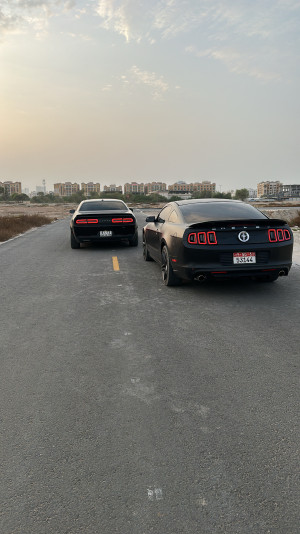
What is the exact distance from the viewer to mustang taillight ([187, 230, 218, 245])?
243 inches

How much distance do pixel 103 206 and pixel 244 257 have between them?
24.1ft

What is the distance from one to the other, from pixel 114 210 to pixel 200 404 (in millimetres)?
9629

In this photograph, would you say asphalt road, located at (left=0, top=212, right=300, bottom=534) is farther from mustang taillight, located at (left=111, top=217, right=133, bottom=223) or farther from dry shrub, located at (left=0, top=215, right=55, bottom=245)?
dry shrub, located at (left=0, top=215, right=55, bottom=245)

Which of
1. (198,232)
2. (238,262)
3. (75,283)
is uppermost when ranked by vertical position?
(198,232)

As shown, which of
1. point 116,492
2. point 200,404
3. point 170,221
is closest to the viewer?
point 116,492

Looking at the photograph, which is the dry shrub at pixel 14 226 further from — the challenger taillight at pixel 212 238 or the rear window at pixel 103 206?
the challenger taillight at pixel 212 238

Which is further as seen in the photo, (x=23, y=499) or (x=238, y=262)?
(x=238, y=262)

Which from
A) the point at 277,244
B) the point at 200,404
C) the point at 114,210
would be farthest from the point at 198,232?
the point at 114,210

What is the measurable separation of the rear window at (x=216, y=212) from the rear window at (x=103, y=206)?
17.6ft

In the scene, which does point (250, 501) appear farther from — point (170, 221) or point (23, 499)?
point (170, 221)

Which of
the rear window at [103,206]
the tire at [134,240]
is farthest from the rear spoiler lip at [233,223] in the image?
the rear window at [103,206]

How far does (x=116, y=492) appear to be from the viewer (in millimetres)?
2156

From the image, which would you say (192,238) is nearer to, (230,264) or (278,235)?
(230,264)

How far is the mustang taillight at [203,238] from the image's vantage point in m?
6.18
